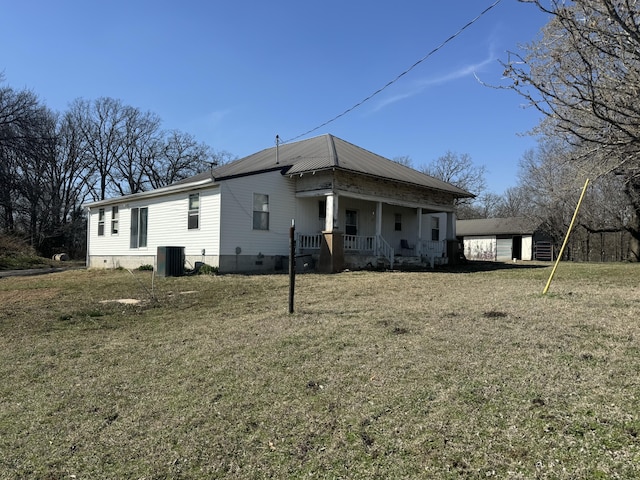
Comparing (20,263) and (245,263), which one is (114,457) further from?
(20,263)

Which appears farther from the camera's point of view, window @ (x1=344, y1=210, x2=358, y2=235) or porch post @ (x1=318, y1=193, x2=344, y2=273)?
window @ (x1=344, y1=210, x2=358, y2=235)

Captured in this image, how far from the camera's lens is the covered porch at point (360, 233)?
15.2 metres

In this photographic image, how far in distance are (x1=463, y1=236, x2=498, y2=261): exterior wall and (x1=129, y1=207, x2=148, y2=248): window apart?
3011 cm

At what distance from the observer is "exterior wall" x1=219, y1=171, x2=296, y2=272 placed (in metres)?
14.9

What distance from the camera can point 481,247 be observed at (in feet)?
135

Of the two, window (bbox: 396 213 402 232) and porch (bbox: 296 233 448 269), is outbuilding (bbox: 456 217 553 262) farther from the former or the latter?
porch (bbox: 296 233 448 269)

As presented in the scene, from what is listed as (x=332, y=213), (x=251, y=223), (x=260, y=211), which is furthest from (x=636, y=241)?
(x=251, y=223)

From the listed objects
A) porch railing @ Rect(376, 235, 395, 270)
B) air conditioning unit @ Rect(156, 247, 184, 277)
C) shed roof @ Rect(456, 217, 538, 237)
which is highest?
shed roof @ Rect(456, 217, 538, 237)

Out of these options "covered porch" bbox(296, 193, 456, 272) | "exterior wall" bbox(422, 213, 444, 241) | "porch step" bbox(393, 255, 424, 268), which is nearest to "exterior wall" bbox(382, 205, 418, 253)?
"covered porch" bbox(296, 193, 456, 272)

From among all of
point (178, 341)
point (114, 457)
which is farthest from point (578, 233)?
point (114, 457)

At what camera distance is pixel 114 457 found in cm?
290

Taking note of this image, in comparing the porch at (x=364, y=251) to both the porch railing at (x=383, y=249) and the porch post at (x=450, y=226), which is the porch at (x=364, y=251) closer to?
the porch railing at (x=383, y=249)

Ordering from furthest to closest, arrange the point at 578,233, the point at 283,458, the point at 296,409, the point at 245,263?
1. the point at 578,233
2. the point at 245,263
3. the point at 296,409
4. the point at 283,458

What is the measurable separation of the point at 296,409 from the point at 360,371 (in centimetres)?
87
